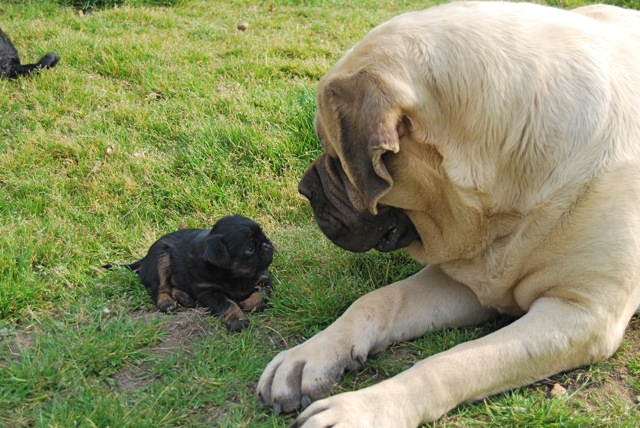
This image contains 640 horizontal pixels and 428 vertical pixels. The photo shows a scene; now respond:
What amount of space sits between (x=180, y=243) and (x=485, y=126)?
5.70 ft

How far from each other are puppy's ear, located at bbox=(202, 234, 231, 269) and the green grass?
0.86ft

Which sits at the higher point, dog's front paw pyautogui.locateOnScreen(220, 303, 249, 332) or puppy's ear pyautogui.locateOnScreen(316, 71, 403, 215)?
puppy's ear pyautogui.locateOnScreen(316, 71, 403, 215)

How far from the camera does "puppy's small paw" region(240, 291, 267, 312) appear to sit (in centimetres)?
358

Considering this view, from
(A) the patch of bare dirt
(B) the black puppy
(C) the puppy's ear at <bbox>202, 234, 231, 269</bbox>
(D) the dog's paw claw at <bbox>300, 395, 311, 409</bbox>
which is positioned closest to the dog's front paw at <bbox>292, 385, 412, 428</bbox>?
(D) the dog's paw claw at <bbox>300, 395, 311, 409</bbox>

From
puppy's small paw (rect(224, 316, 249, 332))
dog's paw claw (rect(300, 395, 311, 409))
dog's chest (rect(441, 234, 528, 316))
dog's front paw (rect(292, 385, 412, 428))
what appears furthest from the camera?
puppy's small paw (rect(224, 316, 249, 332))

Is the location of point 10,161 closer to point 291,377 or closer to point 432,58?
point 291,377

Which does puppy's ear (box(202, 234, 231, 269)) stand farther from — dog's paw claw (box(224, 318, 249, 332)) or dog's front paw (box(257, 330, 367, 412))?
dog's front paw (box(257, 330, 367, 412))

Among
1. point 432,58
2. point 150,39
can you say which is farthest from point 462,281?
point 150,39

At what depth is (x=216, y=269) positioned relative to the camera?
11.8 ft

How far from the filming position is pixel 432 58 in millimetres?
2697

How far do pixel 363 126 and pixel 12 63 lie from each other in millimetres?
4534

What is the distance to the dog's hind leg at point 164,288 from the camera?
355cm

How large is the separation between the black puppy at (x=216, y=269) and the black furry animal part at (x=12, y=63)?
3.24 m

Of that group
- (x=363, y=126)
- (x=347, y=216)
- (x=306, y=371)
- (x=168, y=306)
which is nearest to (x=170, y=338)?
(x=168, y=306)
